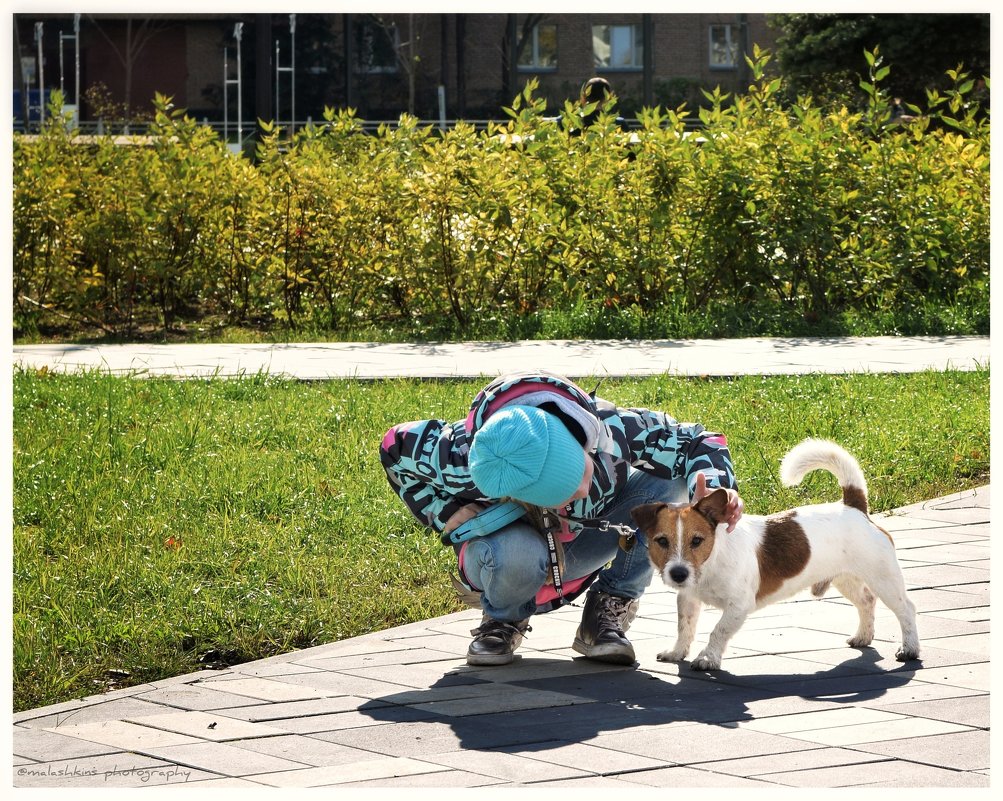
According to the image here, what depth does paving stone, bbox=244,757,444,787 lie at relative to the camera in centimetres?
314

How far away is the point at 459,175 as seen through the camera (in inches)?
433

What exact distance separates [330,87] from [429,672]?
3739cm

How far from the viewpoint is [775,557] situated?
4.04m

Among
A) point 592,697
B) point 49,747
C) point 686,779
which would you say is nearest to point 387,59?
point 592,697

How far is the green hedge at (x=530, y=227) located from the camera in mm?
10984

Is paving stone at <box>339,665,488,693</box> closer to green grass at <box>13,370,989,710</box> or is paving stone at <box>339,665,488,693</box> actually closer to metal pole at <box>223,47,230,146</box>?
green grass at <box>13,370,989,710</box>

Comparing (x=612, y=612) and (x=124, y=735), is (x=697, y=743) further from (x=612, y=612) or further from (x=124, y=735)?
(x=124, y=735)

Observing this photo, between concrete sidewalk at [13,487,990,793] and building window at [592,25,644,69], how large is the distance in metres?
41.0

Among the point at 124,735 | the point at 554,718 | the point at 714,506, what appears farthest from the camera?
the point at 714,506

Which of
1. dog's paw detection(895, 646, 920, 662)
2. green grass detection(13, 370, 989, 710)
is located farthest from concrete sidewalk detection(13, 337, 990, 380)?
dog's paw detection(895, 646, 920, 662)

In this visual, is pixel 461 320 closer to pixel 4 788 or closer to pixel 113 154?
pixel 113 154

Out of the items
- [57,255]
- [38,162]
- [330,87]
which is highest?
[330,87]

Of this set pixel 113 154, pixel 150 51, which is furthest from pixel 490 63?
pixel 113 154

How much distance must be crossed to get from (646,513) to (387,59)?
38675 millimetres
